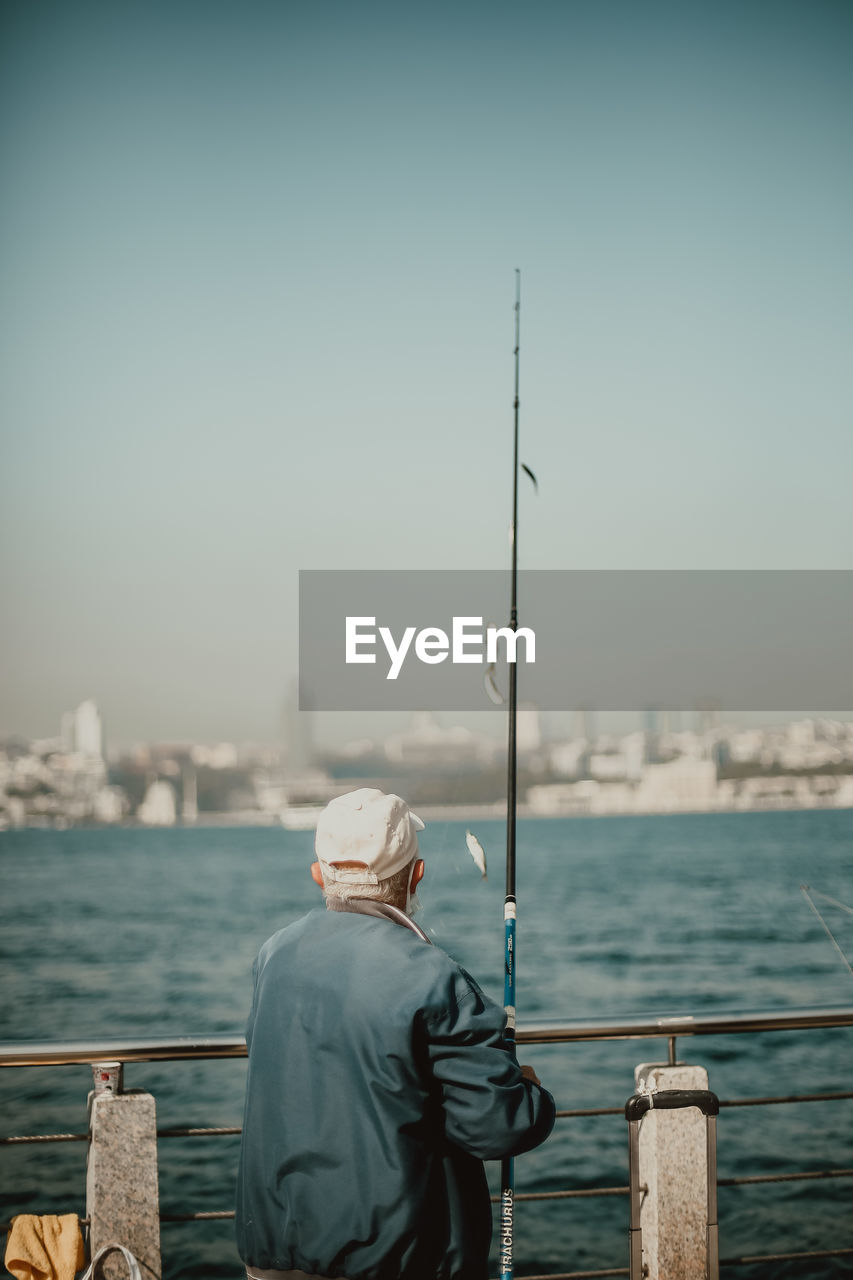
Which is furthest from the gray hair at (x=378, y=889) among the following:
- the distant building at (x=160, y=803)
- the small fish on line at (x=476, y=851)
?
the distant building at (x=160, y=803)

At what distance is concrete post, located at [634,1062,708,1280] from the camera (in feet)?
10.8

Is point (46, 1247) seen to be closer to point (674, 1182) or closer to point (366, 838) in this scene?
point (366, 838)

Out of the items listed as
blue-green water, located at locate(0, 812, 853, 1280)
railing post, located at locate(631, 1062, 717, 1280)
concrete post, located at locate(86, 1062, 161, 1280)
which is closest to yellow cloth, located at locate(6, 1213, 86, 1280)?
concrete post, located at locate(86, 1062, 161, 1280)

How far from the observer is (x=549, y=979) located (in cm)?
3388

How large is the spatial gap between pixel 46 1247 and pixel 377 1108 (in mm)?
1382

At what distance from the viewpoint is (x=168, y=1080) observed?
19.7 metres

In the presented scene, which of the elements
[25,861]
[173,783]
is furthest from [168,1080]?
[25,861]

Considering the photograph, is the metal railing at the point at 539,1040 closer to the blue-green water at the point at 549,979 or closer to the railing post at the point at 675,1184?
the railing post at the point at 675,1184

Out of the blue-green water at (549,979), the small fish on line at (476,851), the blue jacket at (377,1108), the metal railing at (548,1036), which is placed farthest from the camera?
the blue-green water at (549,979)

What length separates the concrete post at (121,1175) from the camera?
3.12 metres

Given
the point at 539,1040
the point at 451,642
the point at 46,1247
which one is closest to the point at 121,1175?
the point at 46,1247

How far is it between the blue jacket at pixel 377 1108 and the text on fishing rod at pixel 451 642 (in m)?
1.08

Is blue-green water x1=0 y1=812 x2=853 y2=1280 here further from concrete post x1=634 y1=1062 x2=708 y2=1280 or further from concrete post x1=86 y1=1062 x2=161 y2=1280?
concrete post x1=86 y1=1062 x2=161 y2=1280

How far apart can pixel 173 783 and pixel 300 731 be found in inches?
2544
